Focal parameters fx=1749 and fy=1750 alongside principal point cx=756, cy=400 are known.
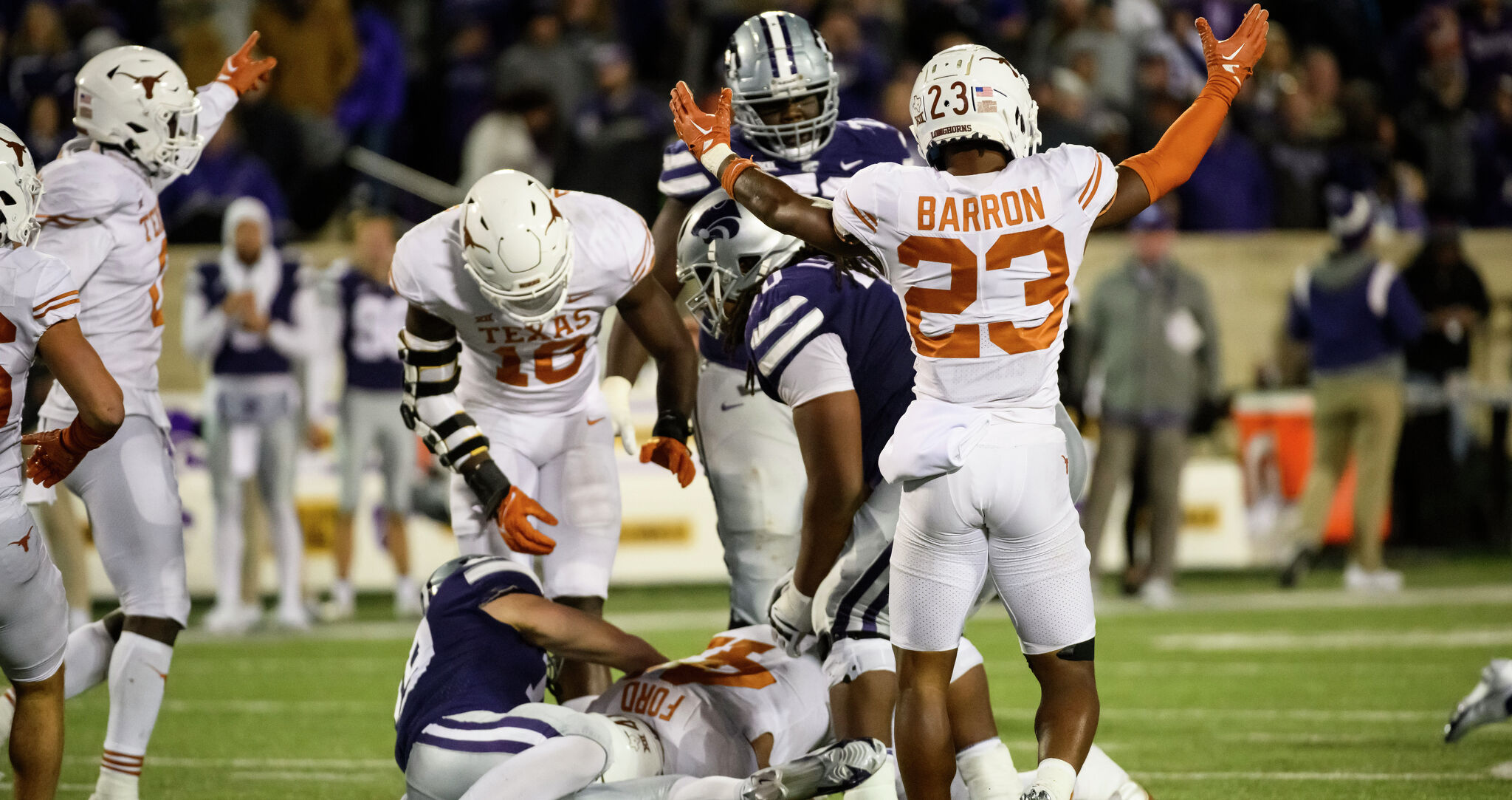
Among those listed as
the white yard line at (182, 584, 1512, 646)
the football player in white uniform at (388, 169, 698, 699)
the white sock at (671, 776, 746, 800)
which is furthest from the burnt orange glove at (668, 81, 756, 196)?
the white yard line at (182, 584, 1512, 646)

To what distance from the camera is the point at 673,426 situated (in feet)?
16.7

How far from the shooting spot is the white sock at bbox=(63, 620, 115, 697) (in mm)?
5051

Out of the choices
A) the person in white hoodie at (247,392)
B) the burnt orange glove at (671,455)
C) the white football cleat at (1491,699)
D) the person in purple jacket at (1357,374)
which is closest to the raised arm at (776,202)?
the burnt orange glove at (671,455)

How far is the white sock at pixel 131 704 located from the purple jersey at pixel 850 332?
1.90m

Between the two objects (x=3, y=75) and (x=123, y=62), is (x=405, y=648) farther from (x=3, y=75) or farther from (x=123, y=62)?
(x=3, y=75)

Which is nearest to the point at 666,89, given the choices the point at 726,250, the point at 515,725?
the point at 726,250

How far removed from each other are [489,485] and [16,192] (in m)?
1.40

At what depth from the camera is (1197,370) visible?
10203mm

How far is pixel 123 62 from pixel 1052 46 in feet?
29.9

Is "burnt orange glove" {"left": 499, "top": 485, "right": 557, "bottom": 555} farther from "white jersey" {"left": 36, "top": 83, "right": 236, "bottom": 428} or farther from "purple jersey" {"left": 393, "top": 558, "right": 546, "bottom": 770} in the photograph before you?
"white jersey" {"left": 36, "top": 83, "right": 236, "bottom": 428}

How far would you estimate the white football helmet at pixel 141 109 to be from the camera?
5.18 m

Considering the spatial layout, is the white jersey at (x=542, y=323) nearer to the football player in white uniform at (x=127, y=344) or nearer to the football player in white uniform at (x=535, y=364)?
the football player in white uniform at (x=535, y=364)

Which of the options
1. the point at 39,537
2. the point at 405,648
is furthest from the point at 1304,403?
the point at 39,537

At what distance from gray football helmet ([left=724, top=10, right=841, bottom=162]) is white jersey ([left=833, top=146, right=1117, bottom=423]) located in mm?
1087
